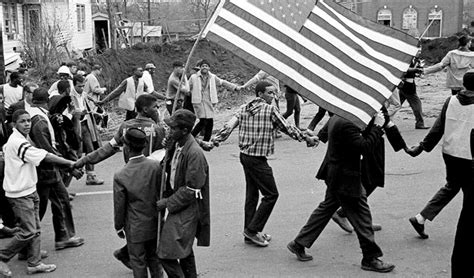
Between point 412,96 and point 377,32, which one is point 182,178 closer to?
point 377,32

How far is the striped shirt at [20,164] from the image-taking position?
6.43 m

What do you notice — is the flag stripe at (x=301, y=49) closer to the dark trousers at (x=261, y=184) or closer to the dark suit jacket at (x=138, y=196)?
the dark suit jacket at (x=138, y=196)

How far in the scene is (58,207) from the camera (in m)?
7.32

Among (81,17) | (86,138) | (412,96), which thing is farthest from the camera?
(81,17)

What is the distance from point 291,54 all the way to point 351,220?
7.03 ft

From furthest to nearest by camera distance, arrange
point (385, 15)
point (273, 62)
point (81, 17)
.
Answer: point (385, 15)
point (81, 17)
point (273, 62)

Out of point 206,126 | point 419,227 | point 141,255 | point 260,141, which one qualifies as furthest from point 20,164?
point 206,126

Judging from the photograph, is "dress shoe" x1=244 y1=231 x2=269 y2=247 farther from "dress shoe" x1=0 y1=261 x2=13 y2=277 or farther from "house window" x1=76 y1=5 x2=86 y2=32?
"house window" x1=76 y1=5 x2=86 y2=32

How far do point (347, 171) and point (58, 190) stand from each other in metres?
3.21

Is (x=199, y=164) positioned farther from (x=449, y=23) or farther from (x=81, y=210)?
(x=449, y=23)

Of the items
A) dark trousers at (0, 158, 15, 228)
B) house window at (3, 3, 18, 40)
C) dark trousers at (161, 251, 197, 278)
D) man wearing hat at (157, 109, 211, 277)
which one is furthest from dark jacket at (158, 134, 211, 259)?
house window at (3, 3, 18, 40)

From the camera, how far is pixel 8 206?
7.38m

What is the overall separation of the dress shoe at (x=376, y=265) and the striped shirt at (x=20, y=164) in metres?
3.40

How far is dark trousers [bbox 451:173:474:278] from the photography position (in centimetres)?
570
